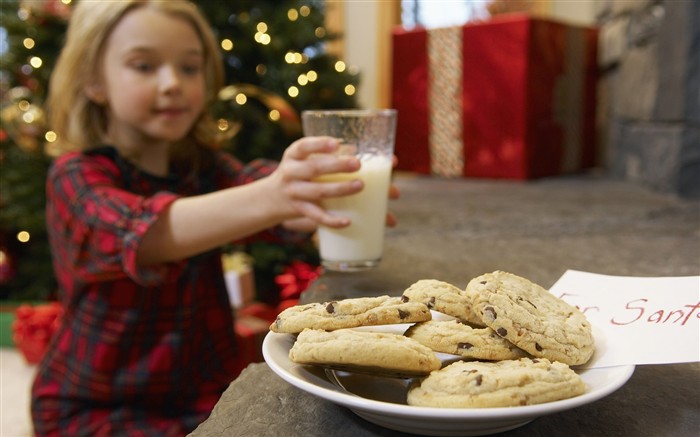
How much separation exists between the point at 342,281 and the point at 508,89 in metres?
1.59

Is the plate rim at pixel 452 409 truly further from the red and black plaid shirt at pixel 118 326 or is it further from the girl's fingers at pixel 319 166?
the red and black plaid shirt at pixel 118 326

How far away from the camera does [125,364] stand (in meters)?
1.18

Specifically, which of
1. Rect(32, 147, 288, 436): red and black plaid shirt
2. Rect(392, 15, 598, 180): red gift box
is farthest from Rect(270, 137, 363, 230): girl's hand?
Rect(392, 15, 598, 180): red gift box

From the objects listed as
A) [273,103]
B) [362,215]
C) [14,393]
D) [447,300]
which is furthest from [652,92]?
[14,393]

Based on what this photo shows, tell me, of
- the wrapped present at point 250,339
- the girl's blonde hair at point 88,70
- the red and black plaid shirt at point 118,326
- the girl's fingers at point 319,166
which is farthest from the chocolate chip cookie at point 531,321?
the wrapped present at point 250,339

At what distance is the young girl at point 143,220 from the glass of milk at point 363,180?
0.03 meters

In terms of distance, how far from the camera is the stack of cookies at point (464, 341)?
40 cm

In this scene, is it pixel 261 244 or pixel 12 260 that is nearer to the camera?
pixel 261 244

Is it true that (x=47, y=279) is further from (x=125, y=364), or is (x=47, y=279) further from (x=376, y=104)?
(x=376, y=104)

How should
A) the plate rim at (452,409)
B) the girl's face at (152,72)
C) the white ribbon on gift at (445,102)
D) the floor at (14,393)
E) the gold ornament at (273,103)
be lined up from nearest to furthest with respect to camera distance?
the plate rim at (452,409) → the girl's face at (152,72) → the floor at (14,393) → the gold ornament at (273,103) → the white ribbon on gift at (445,102)

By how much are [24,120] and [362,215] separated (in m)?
1.50

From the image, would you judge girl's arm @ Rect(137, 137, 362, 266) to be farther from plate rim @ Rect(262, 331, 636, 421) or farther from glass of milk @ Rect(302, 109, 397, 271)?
plate rim @ Rect(262, 331, 636, 421)

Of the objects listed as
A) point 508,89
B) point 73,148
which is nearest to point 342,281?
point 73,148

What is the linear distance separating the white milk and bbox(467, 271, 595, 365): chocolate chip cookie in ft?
1.31
